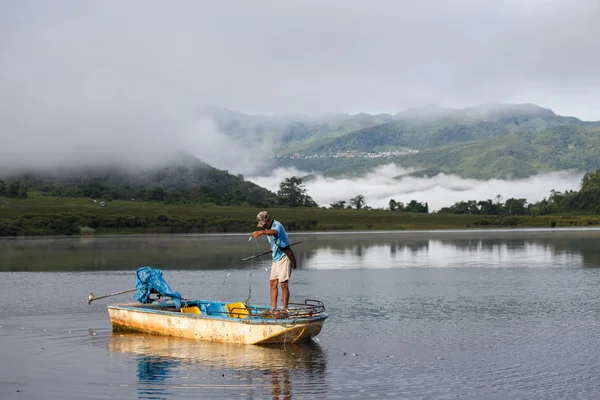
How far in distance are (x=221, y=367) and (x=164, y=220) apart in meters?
141

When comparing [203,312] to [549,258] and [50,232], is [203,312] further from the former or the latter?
[50,232]

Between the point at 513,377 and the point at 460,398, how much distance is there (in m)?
2.76

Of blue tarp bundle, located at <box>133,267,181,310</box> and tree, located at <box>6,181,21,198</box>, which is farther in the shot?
tree, located at <box>6,181,21,198</box>

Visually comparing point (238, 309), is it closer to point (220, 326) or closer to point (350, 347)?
point (220, 326)

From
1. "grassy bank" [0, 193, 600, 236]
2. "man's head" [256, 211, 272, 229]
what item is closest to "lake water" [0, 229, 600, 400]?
"man's head" [256, 211, 272, 229]

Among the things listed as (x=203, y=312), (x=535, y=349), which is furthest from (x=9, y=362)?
(x=535, y=349)

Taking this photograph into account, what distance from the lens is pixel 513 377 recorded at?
794 inches

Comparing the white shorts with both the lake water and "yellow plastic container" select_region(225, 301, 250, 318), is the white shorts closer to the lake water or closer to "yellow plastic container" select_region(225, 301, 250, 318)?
"yellow plastic container" select_region(225, 301, 250, 318)

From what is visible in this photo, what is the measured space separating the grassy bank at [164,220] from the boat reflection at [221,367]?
4678 inches

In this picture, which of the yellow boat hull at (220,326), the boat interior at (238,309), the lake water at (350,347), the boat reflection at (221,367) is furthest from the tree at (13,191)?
Result: the boat reflection at (221,367)

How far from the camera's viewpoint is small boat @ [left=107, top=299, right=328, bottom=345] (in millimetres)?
24125

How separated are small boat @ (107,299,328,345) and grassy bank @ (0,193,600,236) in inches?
4558

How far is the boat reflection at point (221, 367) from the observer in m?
19.3

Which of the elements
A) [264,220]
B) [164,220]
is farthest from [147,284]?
[164,220]
